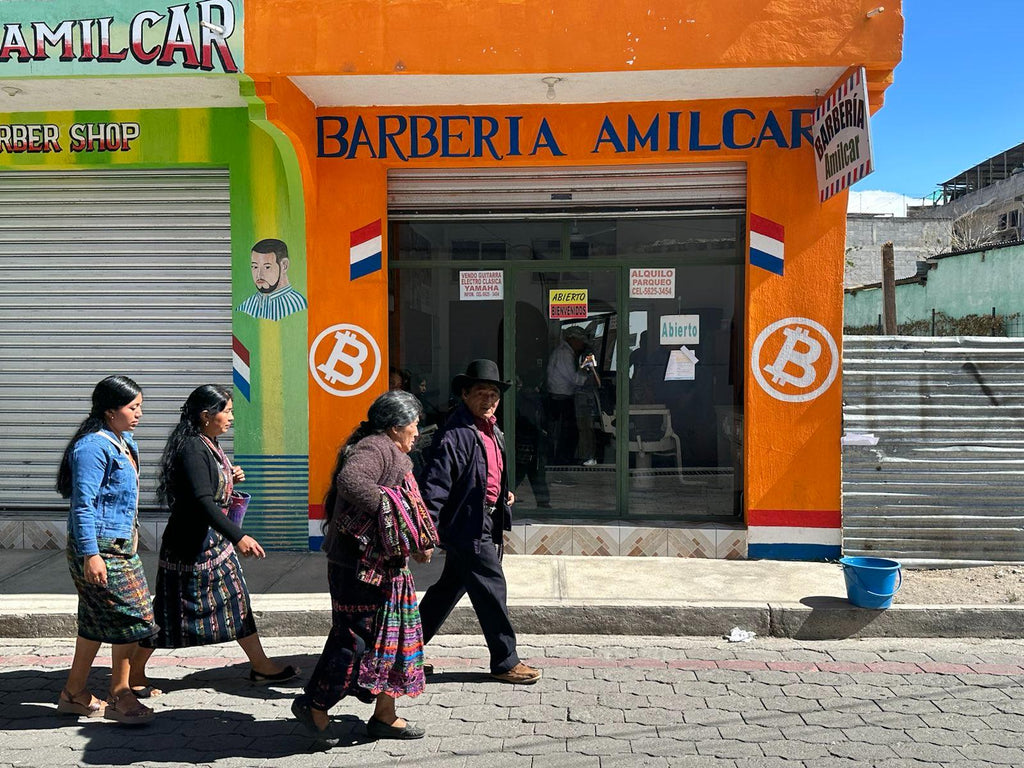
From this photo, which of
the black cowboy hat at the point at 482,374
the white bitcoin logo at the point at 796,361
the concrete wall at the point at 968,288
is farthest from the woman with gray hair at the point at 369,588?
the concrete wall at the point at 968,288

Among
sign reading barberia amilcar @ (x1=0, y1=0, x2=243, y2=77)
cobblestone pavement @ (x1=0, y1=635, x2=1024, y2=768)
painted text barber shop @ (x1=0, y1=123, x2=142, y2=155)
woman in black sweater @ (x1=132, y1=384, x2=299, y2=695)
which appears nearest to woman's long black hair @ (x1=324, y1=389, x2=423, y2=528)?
woman in black sweater @ (x1=132, y1=384, x2=299, y2=695)

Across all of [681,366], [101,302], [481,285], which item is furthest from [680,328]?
[101,302]

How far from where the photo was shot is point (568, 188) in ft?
25.0

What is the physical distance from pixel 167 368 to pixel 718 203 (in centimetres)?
498

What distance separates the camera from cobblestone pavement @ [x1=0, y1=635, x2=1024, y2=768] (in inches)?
162

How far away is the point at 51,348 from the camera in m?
7.88

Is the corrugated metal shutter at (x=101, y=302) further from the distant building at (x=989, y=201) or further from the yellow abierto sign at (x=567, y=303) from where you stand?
the distant building at (x=989, y=201)

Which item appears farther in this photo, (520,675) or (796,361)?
(796,361)

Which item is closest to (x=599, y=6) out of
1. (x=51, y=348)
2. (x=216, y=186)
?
(x=216, y=186)

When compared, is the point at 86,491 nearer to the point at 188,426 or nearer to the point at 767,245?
the point at 188,426

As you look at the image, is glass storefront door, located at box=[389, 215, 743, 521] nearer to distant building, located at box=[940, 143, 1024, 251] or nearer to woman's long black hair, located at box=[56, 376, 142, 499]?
woman's long black hair, located at box=[56, 376, 142, 499]

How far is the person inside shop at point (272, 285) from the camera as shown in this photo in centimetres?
752

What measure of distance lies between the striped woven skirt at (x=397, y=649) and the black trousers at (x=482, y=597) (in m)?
0.68

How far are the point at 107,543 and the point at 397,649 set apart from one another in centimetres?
156
